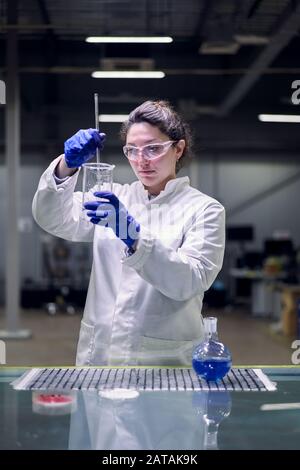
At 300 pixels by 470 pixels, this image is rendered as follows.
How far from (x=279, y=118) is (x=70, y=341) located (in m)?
4.44

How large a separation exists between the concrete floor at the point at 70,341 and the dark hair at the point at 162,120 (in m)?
2.46

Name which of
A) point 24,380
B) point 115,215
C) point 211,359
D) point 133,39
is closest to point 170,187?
point 115,215

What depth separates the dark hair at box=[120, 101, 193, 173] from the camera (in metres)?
1.58

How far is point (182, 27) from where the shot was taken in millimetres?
5254

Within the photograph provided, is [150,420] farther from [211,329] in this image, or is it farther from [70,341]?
[70,341]

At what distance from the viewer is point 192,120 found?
10.3 ft

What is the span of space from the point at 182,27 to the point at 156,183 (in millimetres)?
3958

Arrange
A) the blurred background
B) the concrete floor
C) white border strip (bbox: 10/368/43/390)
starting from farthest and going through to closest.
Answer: the blurred background → the concrete floor → white border strip (bbox: 10/368/43/390)

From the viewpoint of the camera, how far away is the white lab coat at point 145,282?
4.97 feet

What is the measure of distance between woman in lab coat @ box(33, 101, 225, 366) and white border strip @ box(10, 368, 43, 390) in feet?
0.68

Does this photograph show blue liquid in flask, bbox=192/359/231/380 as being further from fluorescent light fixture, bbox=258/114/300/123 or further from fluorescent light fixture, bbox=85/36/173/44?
fluorescent light fixture, bbox=258/114/300/123

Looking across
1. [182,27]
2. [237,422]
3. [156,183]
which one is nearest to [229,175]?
[182,27]

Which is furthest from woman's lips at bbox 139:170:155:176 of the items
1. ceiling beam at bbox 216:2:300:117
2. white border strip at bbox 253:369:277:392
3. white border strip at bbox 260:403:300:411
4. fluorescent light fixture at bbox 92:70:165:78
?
fluorescent light fixture at bbox 92:70:165:78

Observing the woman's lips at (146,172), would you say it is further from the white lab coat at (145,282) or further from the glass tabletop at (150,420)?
the glass tabletop at (150,420)
